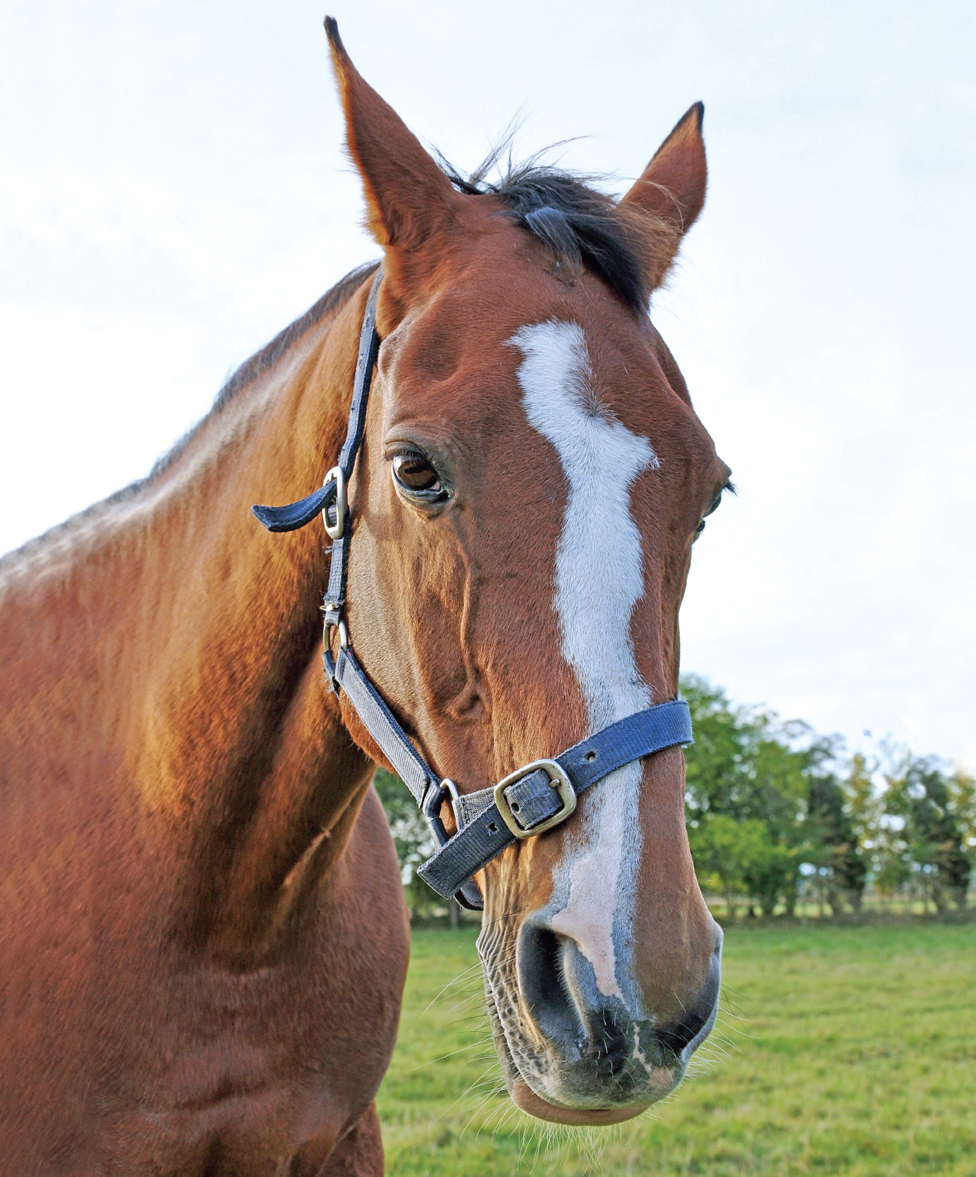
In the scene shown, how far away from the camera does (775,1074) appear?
8.68m

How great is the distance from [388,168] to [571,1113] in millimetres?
2169

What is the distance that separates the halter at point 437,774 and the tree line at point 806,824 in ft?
158

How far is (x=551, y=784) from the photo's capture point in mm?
1788

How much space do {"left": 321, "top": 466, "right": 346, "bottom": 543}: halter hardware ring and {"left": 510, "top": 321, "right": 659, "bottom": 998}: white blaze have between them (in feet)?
1.93

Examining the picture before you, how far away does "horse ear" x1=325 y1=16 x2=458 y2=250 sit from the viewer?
2.44 metres

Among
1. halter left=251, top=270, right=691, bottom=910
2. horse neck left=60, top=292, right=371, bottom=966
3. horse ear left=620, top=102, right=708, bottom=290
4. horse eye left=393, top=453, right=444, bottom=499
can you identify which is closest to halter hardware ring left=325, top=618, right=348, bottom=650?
halter left=251, top=270, right=691, bottom=910

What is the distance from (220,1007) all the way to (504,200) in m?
2.32

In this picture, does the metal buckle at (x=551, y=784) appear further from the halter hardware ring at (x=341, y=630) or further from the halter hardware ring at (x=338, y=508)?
the halter hardware ring at (x=338, y=508)

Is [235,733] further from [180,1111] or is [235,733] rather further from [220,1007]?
[180,1111]

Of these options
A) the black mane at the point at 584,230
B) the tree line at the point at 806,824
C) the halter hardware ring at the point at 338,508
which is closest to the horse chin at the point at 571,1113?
the halter hardware ring at the point at 338,508

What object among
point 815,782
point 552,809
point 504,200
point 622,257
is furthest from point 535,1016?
point 815,782

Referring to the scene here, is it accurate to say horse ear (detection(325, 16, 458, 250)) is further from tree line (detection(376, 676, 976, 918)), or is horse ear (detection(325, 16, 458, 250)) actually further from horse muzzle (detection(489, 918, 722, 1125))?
tree line (detection(376, 676, 976, 918))

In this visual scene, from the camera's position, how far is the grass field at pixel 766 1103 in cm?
614

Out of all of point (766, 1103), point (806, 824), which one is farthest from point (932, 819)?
point (766, 1103)
